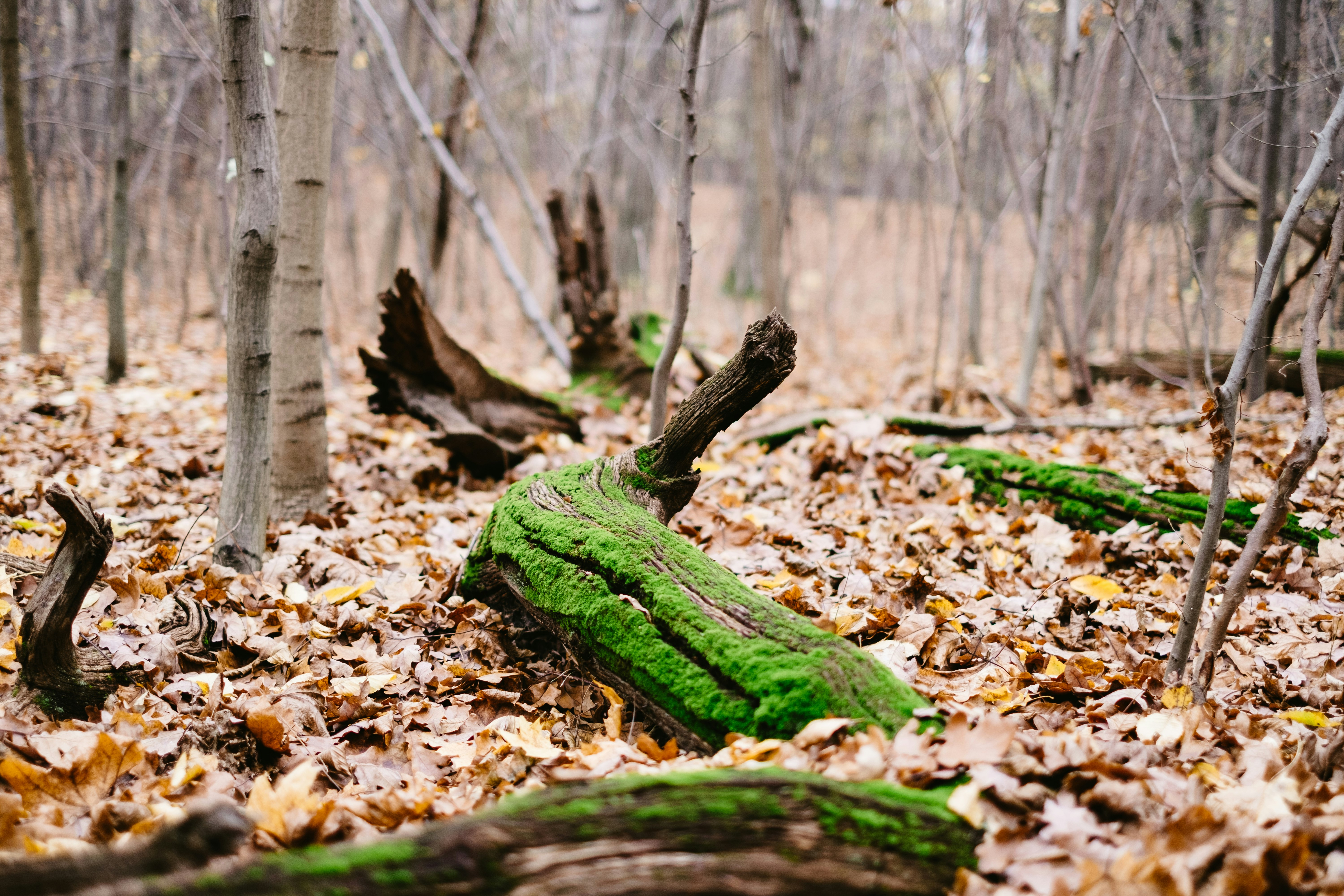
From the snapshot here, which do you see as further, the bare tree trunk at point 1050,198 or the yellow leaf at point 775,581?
the bare tree trunk at point 1050,198

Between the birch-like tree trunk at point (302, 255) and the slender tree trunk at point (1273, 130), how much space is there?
559 cm

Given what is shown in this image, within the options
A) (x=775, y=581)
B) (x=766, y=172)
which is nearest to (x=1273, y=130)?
(x=766, y=172)

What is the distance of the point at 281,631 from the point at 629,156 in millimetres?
13097

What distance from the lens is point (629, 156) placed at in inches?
563

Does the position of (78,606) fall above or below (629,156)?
below

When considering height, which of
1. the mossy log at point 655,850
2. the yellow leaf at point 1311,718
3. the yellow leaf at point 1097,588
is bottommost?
the yellow leaf at point 1097,588

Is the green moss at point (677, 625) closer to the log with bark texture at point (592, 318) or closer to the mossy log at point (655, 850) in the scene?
the mossy log at point (655, 850)

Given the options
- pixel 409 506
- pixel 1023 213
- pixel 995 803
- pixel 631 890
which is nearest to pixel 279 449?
pixel 409 506

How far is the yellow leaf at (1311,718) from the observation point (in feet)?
6.77

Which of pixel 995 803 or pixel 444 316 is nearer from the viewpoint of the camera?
pixel 995 803

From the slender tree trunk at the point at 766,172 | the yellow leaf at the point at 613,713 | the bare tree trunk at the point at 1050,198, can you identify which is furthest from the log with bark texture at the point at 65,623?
the bare tree trunk at the point at 1050,198

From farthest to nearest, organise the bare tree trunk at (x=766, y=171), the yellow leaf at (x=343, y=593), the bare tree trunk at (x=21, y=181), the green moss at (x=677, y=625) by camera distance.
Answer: the bare tree trunk at (x=766, y=171) → the bare tree trunk at (x=21, y=181) → the yellow leaf at (x=343, y=593) → the green moss at (x=677, y=625)

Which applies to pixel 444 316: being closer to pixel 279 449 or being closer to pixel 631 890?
pixel 279 449

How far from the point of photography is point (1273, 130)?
5176mm
